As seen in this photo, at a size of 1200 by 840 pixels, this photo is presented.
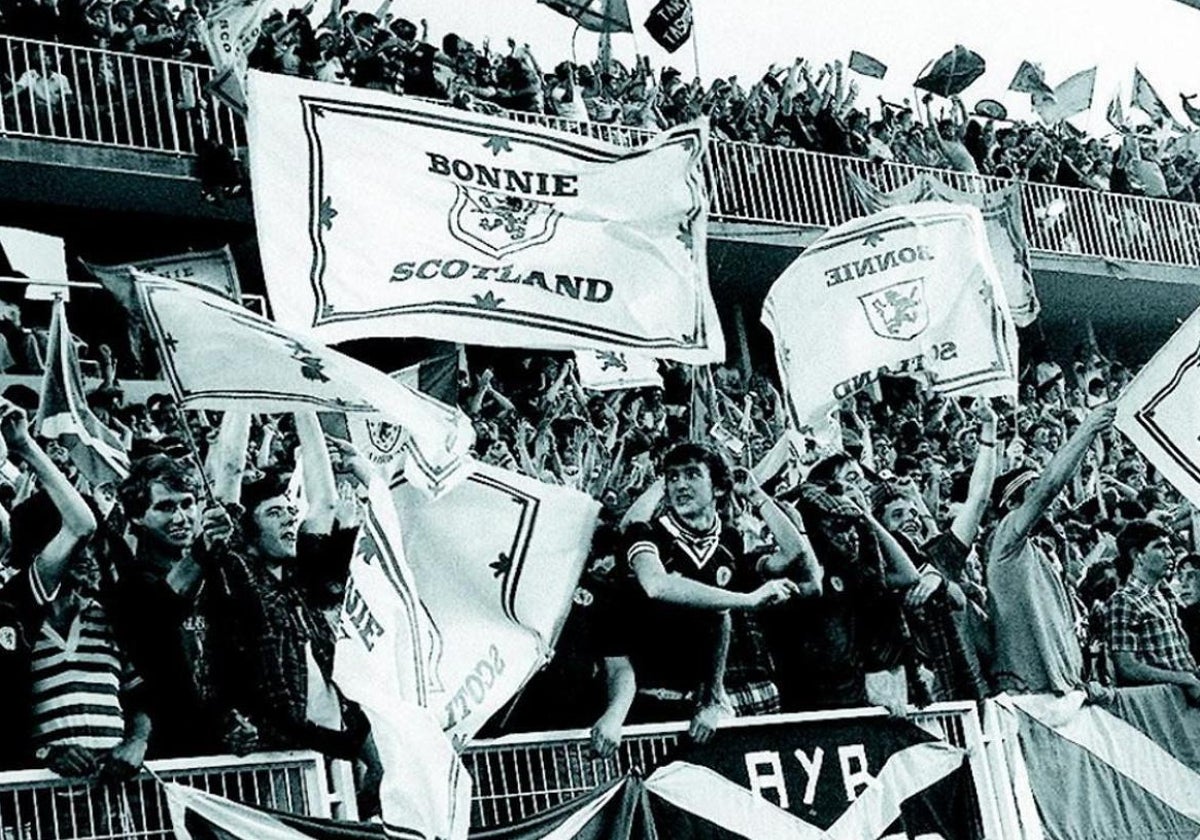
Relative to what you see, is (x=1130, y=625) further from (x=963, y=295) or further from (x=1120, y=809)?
(x=963, y=295)

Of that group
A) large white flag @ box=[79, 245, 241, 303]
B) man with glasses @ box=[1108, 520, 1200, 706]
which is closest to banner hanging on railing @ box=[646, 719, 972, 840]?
man with glasses @ box=[1108, 520, 1200, 706]

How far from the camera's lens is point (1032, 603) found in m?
8.99

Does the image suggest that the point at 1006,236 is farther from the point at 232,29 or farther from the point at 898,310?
the point at 898,310

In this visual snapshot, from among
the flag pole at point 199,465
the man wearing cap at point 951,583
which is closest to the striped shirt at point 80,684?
the flag pole at point 199,465

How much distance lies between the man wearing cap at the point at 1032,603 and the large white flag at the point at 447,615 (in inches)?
89.0

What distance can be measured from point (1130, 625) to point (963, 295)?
1833 mm

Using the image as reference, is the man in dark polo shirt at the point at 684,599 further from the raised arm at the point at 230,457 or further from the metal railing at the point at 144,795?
the raised arm at the point at 230,457

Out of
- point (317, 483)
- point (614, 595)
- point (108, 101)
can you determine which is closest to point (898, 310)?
point (614, 595)

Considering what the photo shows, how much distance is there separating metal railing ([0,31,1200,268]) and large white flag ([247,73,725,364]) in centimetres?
920

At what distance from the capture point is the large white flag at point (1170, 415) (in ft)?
31.7

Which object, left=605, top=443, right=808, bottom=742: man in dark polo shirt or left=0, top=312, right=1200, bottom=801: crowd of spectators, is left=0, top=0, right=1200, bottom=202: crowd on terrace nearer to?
left=0, top=312, right=1200, bottom=801: crowd of spectators

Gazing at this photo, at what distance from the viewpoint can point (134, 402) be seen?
45.7 feet

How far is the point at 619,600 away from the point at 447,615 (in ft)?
2.05

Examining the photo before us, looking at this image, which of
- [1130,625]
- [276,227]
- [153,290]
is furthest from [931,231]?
[153,290]
